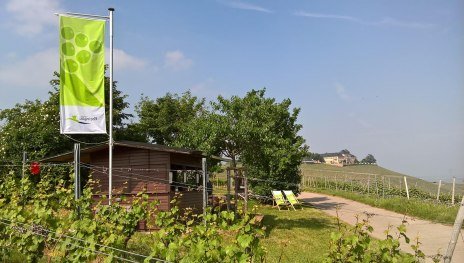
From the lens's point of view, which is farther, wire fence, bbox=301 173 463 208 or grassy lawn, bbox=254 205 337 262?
wire fence, bbox=301 173 463 208

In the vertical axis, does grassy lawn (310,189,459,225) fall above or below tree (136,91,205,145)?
below

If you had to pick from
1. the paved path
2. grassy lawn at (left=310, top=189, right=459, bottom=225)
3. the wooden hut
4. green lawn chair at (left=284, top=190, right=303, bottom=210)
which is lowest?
the paved path

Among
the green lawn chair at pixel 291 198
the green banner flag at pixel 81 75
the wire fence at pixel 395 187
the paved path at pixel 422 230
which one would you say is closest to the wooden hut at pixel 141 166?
the green banner flag at pixel 81 75

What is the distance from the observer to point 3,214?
21.5 ft

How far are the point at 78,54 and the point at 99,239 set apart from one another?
453 centimetres

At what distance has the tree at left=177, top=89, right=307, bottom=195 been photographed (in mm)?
15703

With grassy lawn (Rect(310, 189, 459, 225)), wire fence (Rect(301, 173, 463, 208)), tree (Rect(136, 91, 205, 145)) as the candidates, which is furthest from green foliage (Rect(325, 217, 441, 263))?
tree (Rect(136, 91, 205, 145))

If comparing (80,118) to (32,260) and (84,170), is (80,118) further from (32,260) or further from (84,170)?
(84,170)

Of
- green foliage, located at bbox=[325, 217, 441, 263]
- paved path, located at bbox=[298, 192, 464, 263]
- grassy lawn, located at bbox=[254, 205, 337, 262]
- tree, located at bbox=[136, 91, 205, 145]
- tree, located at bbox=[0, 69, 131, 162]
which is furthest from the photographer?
tree, located at bbox=[136, 91, 205, 145]

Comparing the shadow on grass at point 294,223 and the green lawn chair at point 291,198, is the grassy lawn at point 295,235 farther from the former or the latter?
the green lawn chair at point 291,198

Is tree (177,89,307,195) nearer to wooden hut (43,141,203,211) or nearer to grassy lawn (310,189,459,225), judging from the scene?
wooden hut (43,141,203,211)

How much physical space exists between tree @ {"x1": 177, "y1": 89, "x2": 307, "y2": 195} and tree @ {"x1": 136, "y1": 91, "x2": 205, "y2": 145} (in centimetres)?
1021

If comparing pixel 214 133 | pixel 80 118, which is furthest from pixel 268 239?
pixel 80 118

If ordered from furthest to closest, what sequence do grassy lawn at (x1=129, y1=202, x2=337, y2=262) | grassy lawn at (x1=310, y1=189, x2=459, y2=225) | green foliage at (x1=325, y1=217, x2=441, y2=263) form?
grassy lawn at (x1=310, y1=189, x2=459, y2=225), grassy lawn at (x1=129, y1=202, x2=337, y2=262), green foliage at (x1=325, y1=217, x2=441, y2=263)
